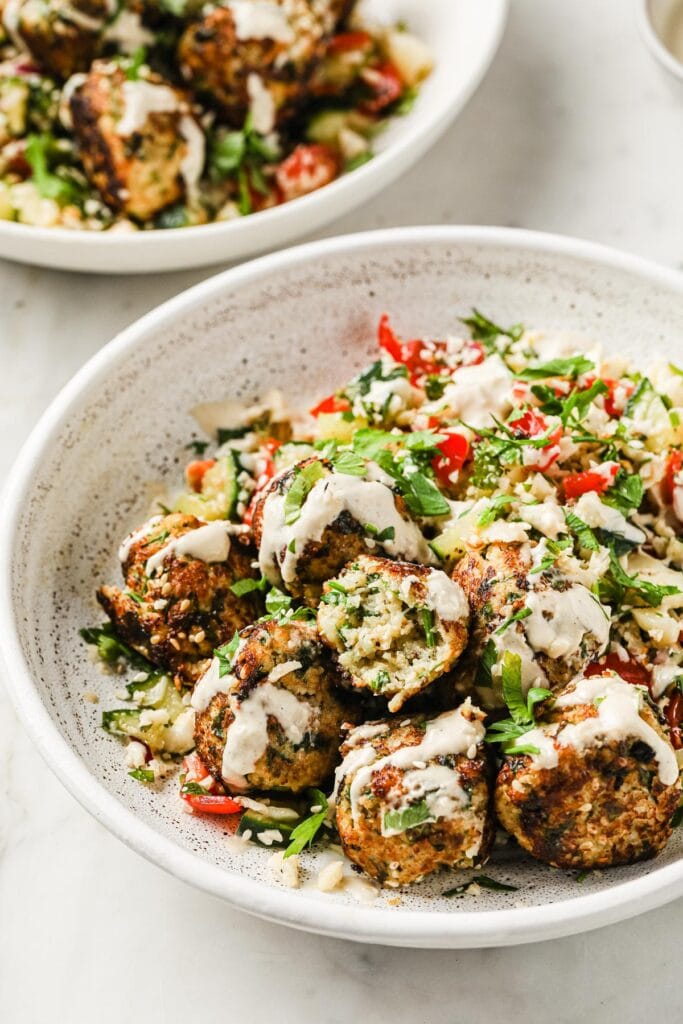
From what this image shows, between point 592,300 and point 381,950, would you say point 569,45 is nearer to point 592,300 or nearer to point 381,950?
point 592,300

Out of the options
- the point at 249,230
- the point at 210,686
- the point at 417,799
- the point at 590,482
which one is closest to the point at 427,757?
the point at 417,799

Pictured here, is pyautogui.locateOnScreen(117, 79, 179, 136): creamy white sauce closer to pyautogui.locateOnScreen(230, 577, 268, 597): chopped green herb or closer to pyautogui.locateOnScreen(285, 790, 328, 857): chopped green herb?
pyautogui.locateOnScreen(230, 577, 268, 597): chopped green herb

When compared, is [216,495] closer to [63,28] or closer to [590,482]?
[590,482]

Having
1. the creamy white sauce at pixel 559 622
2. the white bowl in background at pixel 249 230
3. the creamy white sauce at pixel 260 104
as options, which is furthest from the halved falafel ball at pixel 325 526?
the creamy white sauce at pixel 260 104

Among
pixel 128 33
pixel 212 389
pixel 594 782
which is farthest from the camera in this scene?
pixel 128 33

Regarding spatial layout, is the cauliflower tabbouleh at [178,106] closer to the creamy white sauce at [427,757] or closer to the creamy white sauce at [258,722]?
the creamy white sauce at [258,722]

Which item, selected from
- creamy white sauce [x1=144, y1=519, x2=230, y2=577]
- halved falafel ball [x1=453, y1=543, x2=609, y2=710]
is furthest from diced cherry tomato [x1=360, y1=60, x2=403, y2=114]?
halved falafel ball [x1=453, y1=543, x2=609, y2=710]
